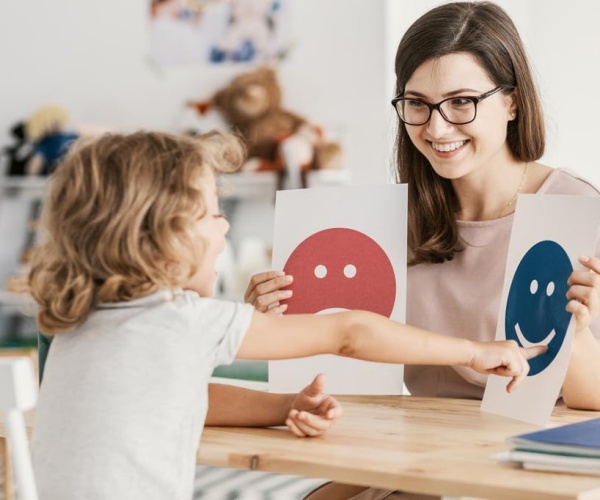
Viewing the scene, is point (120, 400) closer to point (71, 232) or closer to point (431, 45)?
point (71, 232)

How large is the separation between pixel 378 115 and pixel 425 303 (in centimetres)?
228

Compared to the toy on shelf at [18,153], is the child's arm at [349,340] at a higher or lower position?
lower

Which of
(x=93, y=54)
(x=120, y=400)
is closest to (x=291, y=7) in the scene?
(x=93, y=54)

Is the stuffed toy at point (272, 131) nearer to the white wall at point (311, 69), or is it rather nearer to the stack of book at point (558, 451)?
the white wall at point (311, 69)

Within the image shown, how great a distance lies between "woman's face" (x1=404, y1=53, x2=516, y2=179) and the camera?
4.57 feet

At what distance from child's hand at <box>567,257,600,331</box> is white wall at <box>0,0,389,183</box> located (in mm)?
2502

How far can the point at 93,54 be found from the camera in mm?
4137

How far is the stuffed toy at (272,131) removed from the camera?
3.77 metres

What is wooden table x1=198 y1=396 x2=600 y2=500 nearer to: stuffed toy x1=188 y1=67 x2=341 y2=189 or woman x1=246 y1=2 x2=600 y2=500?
woman x1=246 y1=2 x2=600 y2=500

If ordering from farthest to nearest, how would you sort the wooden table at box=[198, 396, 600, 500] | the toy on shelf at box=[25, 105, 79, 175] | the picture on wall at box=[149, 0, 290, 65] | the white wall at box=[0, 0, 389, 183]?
1. the toy on shelf at box=[25, 105, 79, 175]
2. the picture on wall at box=[149, 0, 290, 65]
3. the white wall at box=[0, 0, 389, 183]
4. the wooden table at box=[198, 396, 600, 500]

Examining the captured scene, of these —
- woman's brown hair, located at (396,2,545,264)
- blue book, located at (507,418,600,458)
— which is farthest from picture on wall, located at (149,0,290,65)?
blue book, located at (507,418,600,458)

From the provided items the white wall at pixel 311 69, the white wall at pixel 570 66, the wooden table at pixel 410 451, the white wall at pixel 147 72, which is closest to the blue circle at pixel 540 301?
the wooden table at pixel 410 451

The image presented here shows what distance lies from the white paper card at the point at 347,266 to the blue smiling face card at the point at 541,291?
0.16 meters

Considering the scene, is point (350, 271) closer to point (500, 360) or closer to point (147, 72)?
point (500, 360)
